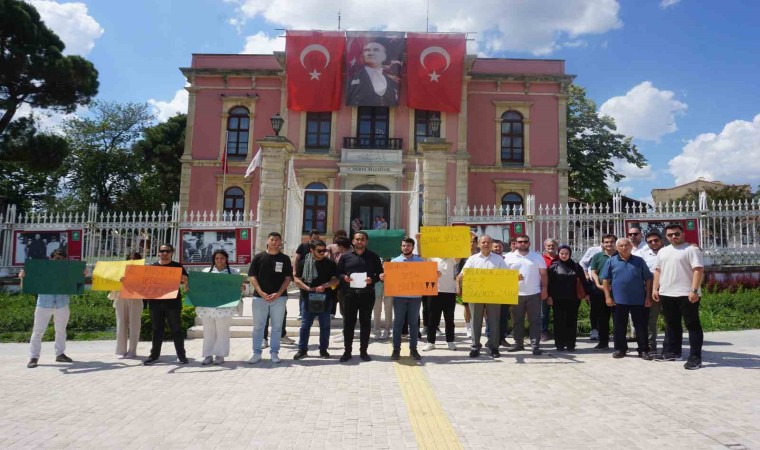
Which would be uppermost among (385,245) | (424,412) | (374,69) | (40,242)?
(374,69)

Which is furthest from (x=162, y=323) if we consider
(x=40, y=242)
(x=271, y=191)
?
(x=40, y=242)

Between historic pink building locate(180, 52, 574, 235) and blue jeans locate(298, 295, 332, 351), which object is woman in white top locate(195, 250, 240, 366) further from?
historic pink building locate(180, 52, 574, 235)

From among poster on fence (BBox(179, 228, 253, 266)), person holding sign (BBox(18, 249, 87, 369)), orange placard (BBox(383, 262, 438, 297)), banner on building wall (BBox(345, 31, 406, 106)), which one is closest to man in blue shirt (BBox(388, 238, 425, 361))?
orange placard (BBox(383, 262, 438, 297))

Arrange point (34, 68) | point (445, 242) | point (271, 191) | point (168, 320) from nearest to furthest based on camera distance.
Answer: point (168, 320) → point (445, 242) → point (271, 191) → point (34, 68)

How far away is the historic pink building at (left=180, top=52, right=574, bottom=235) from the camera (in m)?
22.9

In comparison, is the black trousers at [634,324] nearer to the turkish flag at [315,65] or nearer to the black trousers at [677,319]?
the black trousers at [677,319]

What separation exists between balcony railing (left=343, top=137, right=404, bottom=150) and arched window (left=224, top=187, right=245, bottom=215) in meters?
5.78

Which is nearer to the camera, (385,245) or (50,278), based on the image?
(50,278)

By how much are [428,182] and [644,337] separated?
646cm

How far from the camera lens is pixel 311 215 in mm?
22625

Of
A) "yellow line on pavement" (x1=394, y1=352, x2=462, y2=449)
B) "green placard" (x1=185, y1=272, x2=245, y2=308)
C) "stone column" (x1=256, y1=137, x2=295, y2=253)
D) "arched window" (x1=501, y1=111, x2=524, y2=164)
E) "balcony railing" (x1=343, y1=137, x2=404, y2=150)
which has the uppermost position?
"arched window" (x1=501, y1=111, x2=524, y2=164)

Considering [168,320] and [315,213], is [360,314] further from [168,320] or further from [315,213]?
[315,213]

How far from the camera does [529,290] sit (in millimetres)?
7012

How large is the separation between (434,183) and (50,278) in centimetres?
811
